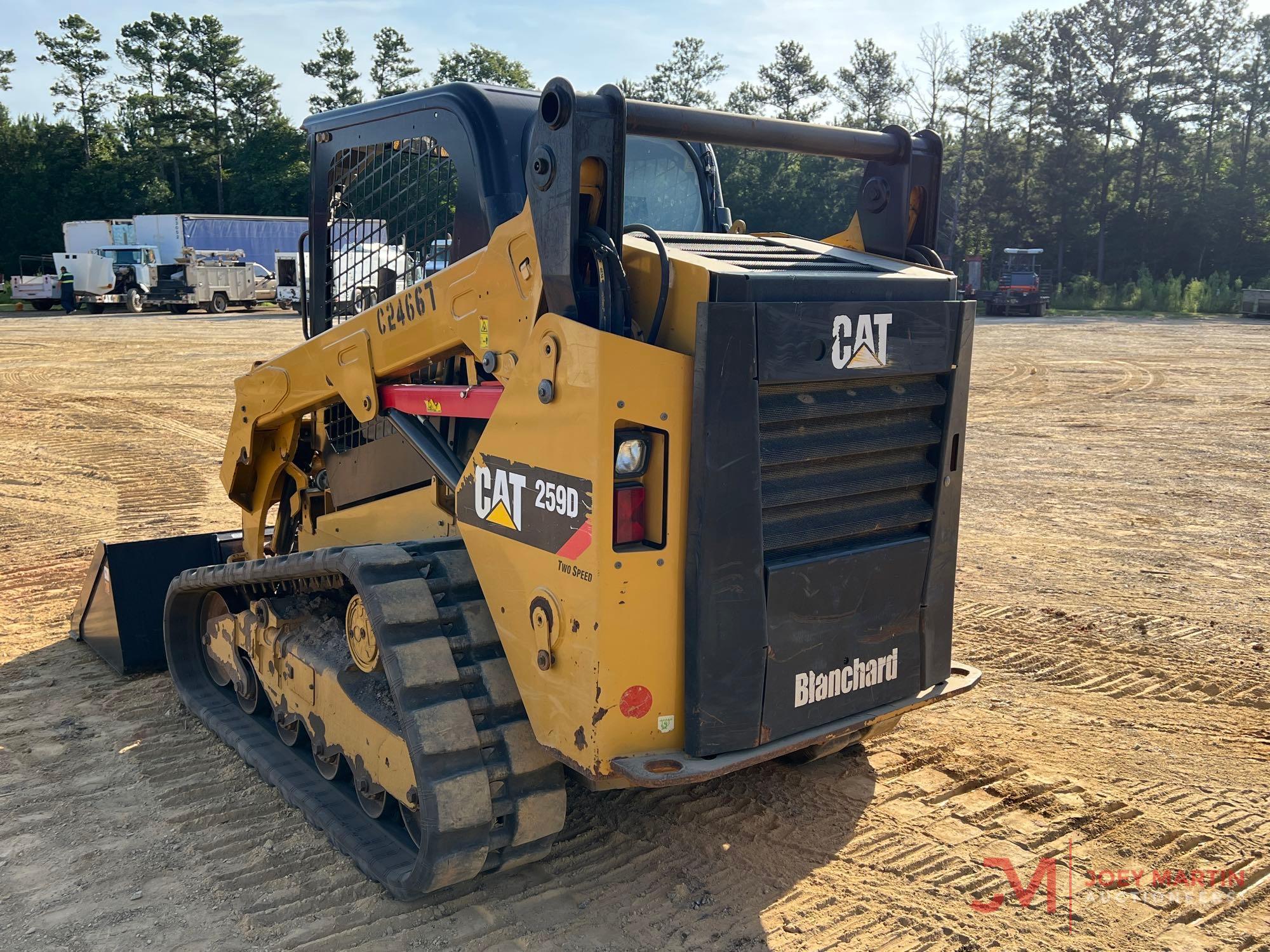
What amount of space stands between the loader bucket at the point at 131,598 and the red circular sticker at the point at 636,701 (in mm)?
3348

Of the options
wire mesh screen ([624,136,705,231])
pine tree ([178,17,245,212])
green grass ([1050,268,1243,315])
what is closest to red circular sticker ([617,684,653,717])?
wire mesh screen ([624,136,705,231])

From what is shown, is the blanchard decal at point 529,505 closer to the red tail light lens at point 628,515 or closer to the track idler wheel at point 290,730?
the red tail light lens at point 628,515

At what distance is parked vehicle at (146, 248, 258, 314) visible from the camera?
32938 mm

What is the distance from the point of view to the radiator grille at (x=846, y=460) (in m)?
3.11

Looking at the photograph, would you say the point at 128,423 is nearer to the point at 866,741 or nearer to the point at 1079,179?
the point at 866,741

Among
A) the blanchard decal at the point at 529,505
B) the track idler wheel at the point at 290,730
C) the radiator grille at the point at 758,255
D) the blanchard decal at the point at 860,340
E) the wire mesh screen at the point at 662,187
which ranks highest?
the wire mesh screen at the point at 662,187

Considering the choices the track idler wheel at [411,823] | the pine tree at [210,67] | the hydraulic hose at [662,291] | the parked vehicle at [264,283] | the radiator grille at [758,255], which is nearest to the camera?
the hydraulic hose at [662,291]

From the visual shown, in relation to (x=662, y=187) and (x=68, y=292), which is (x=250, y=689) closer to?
(x=662, y=187)

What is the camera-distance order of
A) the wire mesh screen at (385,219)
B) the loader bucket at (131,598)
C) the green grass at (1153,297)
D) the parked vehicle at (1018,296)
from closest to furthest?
the wire mesh screen at (385,219)
the loader bucket at (131,598)
the parked vehicle at (1018,296)
the green grass at (1153,297)

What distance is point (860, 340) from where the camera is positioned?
3172 millimetres

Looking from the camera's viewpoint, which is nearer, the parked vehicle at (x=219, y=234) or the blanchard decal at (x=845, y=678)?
the blanchard decal at (x=845, y=678)

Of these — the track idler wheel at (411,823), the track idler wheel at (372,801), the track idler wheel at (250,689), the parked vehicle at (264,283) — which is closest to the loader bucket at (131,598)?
the track idler wheel at (250,689)

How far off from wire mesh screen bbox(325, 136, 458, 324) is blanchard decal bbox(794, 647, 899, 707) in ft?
6.43

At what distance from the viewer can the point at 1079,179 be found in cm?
5103
